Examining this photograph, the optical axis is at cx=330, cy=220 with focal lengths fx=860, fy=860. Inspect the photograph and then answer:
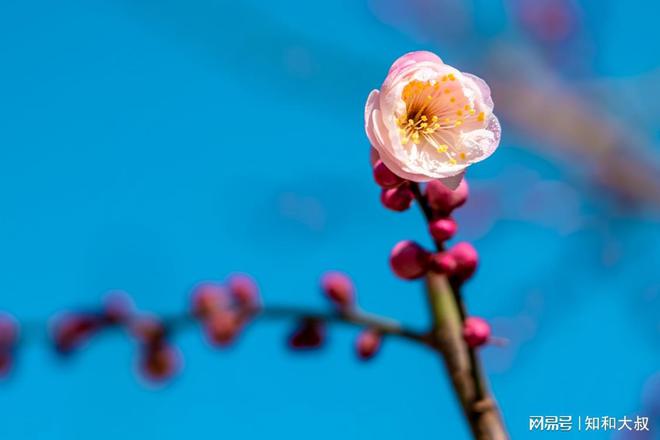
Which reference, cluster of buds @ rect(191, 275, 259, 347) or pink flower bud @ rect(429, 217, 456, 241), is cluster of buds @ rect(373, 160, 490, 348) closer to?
pink flower bud @ rect(429, 217, 456, 241)

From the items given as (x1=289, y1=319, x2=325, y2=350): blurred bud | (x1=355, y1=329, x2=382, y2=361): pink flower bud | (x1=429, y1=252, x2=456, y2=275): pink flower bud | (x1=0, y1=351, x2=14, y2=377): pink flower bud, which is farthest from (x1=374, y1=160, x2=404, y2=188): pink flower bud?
(x1=0, y1=351, x2=14, y2=377): pink flower bud

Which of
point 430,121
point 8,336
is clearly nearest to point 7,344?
point 8,336

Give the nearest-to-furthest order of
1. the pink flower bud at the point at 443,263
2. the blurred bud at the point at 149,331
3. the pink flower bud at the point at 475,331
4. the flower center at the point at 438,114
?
the pink flower bud at the point at 475,331, the pink flower bud at the point at 443,263, the flower center at the point at 438,114, the blurred bud at the point at 149,331

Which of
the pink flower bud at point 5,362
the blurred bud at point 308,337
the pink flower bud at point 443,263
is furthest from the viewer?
the pink flower bud at point 5,362

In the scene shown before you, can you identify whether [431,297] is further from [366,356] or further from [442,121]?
[442,121]

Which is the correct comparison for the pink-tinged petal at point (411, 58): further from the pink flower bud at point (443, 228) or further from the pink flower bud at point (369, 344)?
the pink flower bud at point (369, 344)

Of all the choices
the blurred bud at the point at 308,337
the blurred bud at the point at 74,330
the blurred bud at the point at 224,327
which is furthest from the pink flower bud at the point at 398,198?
the blurred bud at the point at 74,330

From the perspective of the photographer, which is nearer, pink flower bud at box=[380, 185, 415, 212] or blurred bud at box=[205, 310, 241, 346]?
pink flower bud at box=[380, 185, 415, 212]
